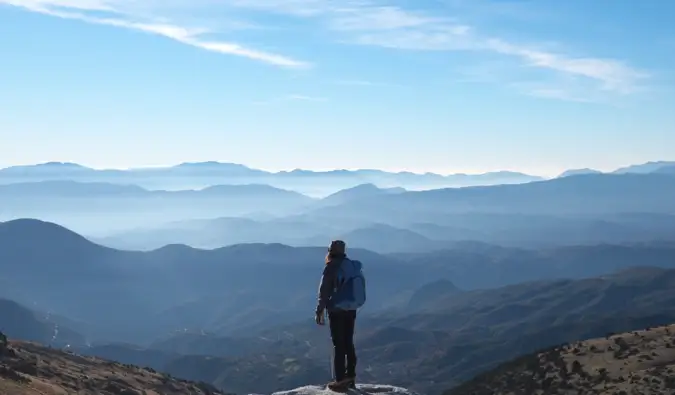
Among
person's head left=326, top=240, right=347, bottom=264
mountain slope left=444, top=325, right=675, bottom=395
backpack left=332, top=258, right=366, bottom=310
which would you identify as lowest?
mountain slope left=444, top=325, right=675, bottom=395

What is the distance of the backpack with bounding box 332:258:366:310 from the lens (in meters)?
17.5

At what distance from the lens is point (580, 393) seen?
36938mm

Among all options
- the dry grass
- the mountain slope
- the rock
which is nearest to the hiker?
the rock

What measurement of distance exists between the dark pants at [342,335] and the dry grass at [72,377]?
9598 millimetres

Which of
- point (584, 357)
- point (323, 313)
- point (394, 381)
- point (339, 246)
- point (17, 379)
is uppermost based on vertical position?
point (339, 246)

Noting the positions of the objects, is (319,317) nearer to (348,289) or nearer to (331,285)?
(331,285)

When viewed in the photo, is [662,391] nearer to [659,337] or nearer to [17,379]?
[659,337]

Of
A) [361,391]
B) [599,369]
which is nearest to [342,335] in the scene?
[361,391]

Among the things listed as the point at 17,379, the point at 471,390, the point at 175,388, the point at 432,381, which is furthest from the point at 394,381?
the point at 17,379

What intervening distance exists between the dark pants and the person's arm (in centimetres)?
46

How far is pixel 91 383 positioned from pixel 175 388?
8.22 meters

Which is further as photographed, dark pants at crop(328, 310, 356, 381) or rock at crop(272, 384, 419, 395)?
rock at crop(272, 384, 419, 395)

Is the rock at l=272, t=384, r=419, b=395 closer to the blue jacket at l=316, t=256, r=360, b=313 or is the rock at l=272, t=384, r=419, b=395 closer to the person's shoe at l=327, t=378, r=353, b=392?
the person's shoe at l=327, t=378, r=353, b=392

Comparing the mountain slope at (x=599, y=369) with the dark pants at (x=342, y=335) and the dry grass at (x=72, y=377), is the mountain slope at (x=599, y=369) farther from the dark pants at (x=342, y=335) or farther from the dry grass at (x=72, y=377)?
the dark pants at (x=342, y=335)
